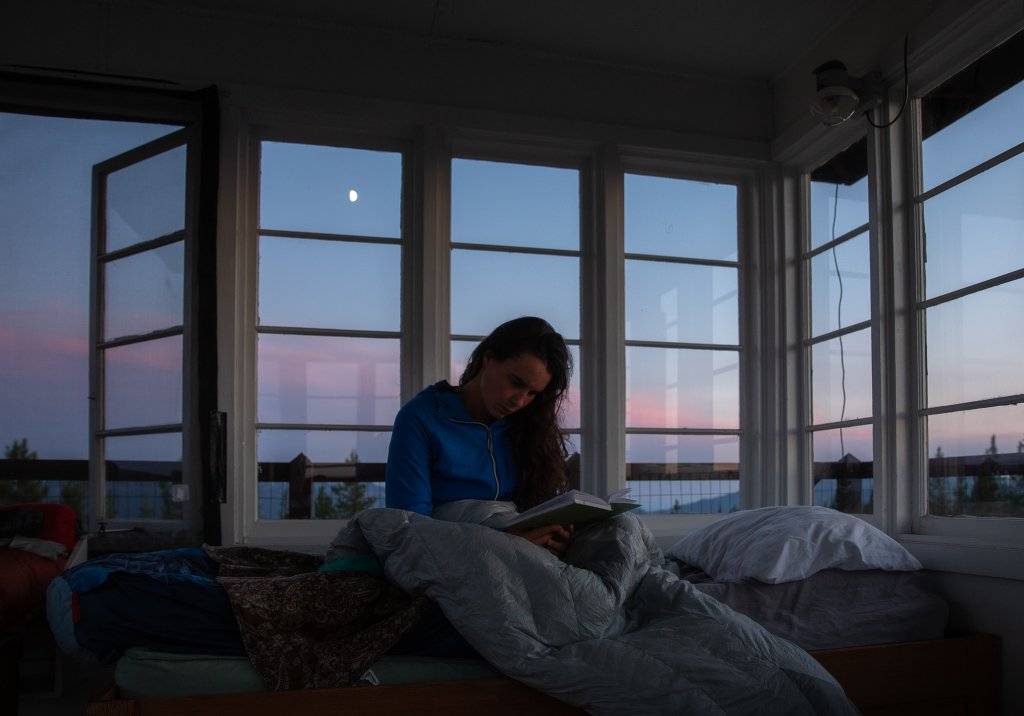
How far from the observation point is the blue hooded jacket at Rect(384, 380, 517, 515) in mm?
2342

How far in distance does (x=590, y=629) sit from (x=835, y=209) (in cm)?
→ 219

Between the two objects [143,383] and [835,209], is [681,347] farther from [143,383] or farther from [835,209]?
[143,383]

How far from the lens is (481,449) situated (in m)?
2.52

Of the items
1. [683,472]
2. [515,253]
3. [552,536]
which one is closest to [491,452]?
[552,536]

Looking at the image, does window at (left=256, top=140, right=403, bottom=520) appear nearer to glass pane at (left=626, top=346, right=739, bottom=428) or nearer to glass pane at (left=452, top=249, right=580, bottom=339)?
glass pane at (left=452, top=249, right=580, bottom=339)

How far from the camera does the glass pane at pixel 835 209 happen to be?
328 centimetres

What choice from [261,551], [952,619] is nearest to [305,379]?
[261,551]

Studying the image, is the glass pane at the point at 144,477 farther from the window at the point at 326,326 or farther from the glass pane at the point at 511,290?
the glass pane at the point at 511,290

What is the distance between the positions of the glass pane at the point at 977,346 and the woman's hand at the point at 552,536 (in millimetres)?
1381

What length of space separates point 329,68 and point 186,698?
7.66ft

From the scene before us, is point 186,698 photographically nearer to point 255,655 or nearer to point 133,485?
point 255,655

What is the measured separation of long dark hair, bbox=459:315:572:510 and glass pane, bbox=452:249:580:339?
2.86 feet

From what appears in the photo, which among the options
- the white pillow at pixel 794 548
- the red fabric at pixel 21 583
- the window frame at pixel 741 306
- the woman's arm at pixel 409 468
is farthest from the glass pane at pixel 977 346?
the red fabric at pixel 21 583

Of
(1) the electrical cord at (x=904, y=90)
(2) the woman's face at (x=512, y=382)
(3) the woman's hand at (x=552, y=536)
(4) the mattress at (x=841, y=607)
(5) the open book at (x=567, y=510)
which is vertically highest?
(1) the electrical cord at (x=904, y=90)
